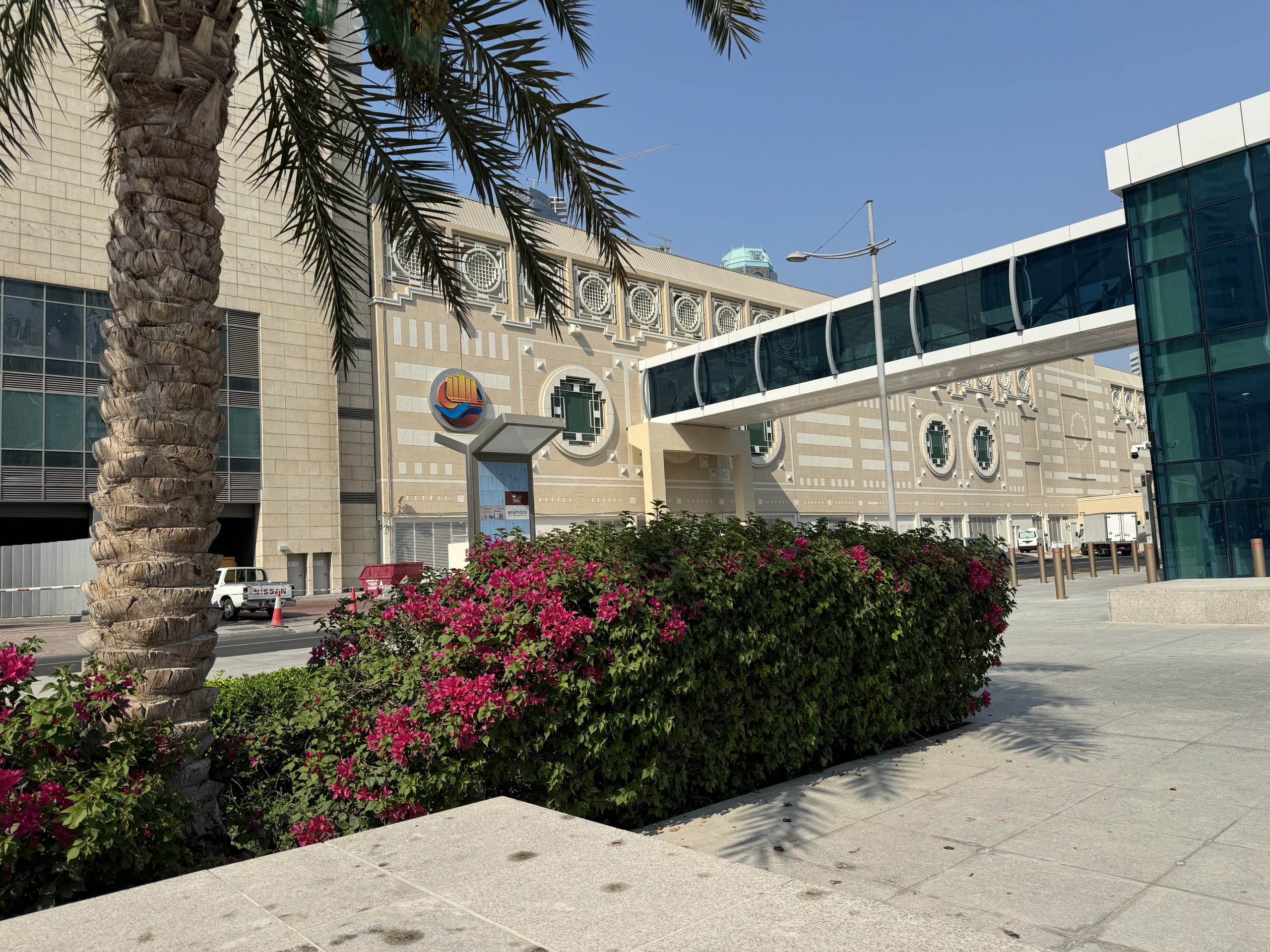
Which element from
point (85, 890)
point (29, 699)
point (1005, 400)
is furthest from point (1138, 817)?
point (1005, 400)

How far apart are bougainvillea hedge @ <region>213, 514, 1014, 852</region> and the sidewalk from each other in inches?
18.6

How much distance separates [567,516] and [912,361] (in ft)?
66.9

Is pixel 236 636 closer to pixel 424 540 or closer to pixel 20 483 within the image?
pixel 20 483

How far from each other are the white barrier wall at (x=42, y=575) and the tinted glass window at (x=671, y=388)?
2677cm

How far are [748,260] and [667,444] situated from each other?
1810 inches

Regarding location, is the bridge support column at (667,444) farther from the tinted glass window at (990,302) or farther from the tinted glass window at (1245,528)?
the tinted glass window at (1245,528)

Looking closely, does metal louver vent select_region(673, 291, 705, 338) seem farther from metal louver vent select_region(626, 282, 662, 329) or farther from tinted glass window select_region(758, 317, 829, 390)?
tinted glass window select_region(758, 317, 829, 390)

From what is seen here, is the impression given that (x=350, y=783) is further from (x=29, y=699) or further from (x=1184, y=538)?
(x=1184, y=538)

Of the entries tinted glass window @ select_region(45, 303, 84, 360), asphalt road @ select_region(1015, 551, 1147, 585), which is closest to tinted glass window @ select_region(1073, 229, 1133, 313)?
asphalt road @ select_region(1015, 551, 1147, 585)

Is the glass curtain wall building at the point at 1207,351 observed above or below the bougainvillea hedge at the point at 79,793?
above

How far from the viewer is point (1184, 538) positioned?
64.1ft

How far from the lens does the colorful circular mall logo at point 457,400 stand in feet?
137

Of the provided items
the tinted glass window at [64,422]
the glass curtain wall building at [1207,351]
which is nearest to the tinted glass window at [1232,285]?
the glass curtain wall building at [1207,351]

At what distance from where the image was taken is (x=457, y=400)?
42125 mm
